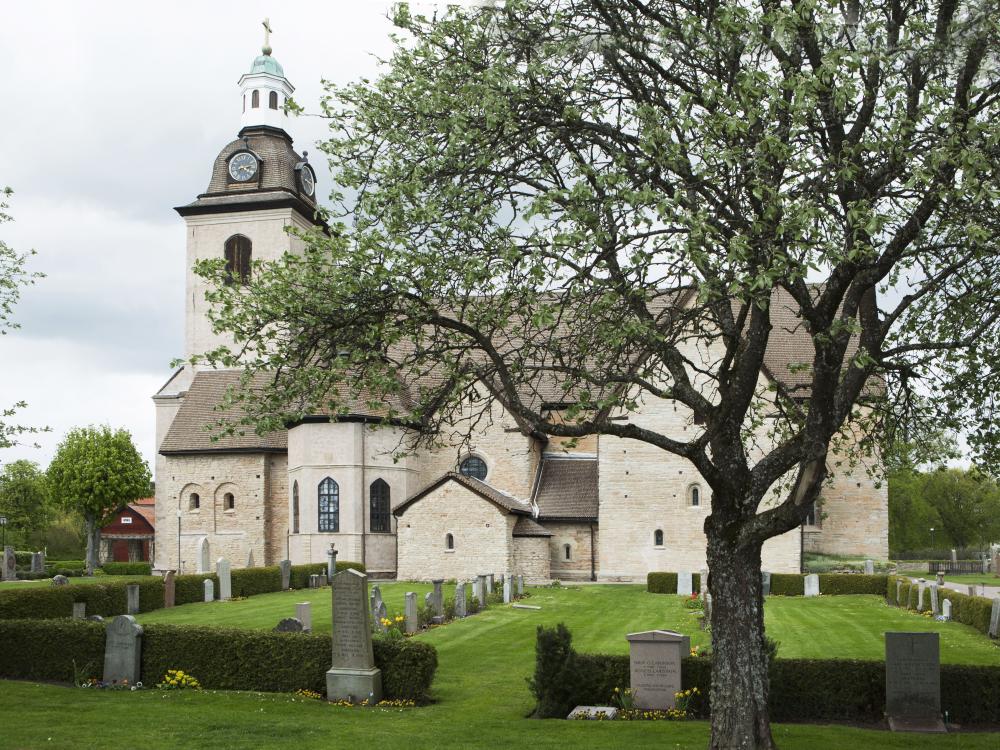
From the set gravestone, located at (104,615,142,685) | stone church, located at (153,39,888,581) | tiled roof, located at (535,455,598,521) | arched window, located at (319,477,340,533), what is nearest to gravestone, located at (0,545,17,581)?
stone church, located at (153,39,888,581)

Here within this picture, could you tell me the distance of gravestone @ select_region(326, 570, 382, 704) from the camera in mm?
15188

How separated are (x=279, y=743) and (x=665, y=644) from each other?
5.72 meters

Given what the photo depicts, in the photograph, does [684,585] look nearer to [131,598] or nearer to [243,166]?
[131,598]

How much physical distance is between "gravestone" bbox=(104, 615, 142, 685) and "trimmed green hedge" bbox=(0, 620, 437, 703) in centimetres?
16

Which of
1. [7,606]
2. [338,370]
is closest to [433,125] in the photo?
[338,370]

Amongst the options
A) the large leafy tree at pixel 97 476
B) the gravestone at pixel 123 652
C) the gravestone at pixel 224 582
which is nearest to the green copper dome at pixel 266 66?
the large leafy tree at pixel 97 476

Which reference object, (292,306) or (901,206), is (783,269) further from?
(292,306)

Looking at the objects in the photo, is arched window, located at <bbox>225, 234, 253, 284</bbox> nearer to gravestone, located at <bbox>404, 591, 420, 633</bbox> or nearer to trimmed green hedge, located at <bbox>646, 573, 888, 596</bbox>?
trimmed green hedge, located at <bbox>646, 573, 888, 596</bbox>

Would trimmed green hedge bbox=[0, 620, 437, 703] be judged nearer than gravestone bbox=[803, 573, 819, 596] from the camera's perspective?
Yes

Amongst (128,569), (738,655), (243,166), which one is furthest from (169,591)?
(243,166)

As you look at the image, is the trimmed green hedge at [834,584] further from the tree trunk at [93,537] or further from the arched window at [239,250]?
the tree trunk at [93,537]

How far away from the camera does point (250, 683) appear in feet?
52.5

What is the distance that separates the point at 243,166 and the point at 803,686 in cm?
4500

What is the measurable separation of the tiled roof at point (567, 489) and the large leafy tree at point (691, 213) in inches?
1151
